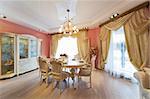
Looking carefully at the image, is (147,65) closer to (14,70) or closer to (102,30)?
(102,30)

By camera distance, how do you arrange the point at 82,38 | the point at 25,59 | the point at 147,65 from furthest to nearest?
the point at 82,38 < the point at 25,59 < the point at 147,65

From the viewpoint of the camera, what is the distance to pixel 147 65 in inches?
175

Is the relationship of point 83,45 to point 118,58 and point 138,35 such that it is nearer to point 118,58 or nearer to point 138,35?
point 118,58

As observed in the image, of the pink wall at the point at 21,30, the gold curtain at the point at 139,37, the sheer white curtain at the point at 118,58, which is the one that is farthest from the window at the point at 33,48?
the gold curtain at the point at 139,37

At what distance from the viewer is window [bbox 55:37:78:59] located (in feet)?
35.3

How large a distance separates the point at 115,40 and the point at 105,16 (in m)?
1.37

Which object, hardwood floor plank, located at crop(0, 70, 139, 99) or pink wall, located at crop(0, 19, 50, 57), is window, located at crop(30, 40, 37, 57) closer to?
pink wall, located at crop(0, 19, 50, 57)

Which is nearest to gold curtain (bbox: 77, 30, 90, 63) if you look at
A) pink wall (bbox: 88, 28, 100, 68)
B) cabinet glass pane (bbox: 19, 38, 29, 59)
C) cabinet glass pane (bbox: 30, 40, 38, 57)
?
pink wall (bbox: 88, 28, 100, 68)

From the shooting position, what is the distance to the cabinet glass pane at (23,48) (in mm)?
7213

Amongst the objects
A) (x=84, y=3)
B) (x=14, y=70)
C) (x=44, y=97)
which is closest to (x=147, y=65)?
(x=84, y=3)

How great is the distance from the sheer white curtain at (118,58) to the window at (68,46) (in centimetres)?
344

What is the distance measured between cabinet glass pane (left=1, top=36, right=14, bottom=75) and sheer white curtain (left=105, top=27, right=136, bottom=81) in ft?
14.6

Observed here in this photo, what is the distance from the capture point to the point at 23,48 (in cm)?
750

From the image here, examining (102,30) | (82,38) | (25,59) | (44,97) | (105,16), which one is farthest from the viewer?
(82,38)
